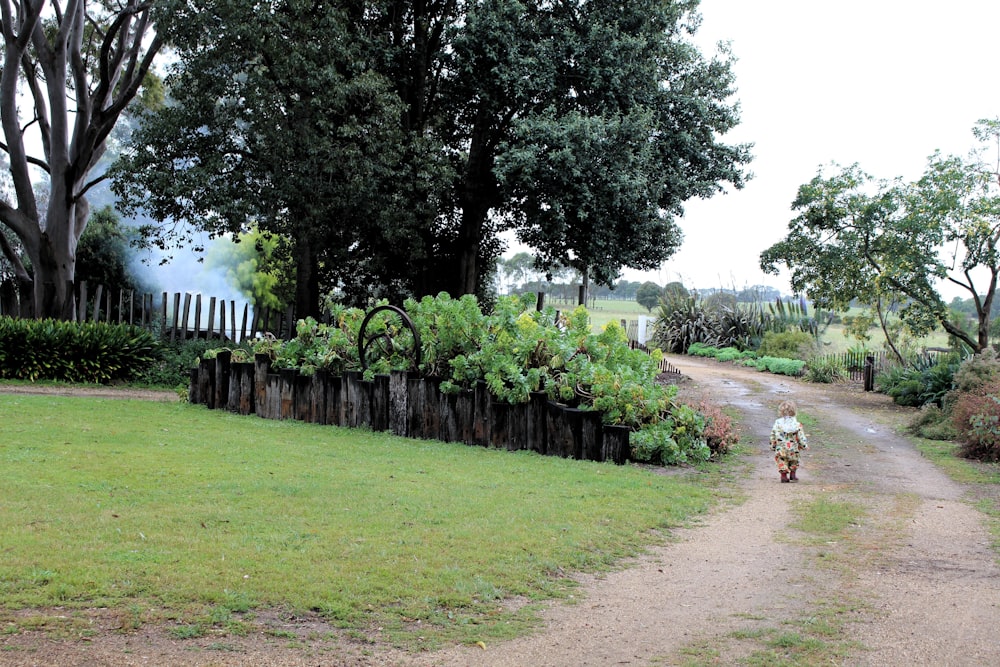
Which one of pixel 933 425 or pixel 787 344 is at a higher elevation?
pixel 787 344

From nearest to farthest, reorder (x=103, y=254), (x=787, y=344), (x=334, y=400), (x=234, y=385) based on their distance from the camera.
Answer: (x=334, y=400) → (x=234, y=385) → (x=103, y=254) → (x=787, y=344)

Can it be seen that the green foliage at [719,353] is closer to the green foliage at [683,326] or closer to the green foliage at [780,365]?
the green foliage at [683,326]

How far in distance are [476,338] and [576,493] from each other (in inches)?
188

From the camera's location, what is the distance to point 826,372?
28.9 metres

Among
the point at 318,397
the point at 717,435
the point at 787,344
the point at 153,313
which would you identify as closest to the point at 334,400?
the point at 318,397

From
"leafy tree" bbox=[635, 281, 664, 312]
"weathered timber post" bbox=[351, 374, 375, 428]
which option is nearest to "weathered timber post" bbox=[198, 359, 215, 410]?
"weathered timber post" bbox=[351, 374, 375, 428]

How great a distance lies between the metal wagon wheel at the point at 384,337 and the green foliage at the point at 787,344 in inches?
877

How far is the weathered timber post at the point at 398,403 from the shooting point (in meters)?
13.4

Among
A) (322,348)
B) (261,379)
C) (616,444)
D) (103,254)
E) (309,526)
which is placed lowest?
(309,526)

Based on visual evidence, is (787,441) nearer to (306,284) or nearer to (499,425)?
(499,425)

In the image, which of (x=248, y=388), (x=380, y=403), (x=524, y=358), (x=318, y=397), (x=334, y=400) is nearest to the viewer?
(x=524, y=358)

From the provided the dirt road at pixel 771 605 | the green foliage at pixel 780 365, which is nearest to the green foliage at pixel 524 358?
the dirt road at pixel 771 605

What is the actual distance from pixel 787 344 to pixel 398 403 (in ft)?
80.9

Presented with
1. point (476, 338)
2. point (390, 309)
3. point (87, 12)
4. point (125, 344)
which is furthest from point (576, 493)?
point (87, 12)
